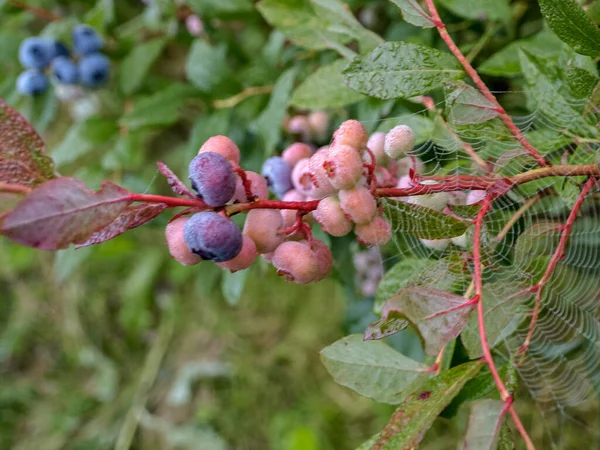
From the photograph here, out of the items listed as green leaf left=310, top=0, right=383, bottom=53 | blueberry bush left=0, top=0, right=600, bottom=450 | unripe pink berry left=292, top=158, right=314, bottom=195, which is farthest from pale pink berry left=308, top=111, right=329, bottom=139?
unripe pink berry left=292, top=158, right=314, bottom=195

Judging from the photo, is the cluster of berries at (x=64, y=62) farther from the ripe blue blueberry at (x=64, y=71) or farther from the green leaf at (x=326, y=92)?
the green leaf at (x=326, y=92)

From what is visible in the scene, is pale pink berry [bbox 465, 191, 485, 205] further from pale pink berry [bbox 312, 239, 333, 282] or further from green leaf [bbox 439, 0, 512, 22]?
green leaf [bbox 439, 0, 512, 22]

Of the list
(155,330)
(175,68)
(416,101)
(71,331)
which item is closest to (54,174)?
(416,101)

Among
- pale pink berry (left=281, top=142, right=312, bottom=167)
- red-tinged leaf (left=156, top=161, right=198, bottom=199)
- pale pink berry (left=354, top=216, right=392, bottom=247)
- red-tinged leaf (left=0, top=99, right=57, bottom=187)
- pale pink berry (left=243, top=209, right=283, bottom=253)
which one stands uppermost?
red-tinged leaf (left=0, top=99, right=57, bottom=187)

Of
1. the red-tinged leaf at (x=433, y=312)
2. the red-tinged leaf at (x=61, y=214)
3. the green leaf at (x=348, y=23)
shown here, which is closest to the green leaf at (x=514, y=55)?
the green leaf at (x=348, y=23)

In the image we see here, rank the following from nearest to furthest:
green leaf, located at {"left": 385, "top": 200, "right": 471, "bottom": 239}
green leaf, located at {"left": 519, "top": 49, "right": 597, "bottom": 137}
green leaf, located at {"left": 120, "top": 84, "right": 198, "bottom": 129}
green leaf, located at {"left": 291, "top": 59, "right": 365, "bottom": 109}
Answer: green leaf, located at {"left": 385, "top": 200, "right": 471, "bottom": 239}, green leaf, located at {"left": 519, "top": 49, "right": 597, "bottom": 137}, green leaf, located at {"left": 291, "top": 59, "right": 365, "bottom": 109}, green leaf, located at {"left": 120, "top": 84, "right": 198, "bottom": 129}

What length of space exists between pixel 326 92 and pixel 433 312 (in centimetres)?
35

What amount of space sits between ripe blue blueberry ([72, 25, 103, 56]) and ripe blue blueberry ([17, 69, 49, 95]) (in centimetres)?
7

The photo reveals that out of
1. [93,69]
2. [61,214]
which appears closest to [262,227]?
[61,214]

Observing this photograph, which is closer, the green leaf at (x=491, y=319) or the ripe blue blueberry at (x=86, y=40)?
the green leaf at (x=491, y=319)

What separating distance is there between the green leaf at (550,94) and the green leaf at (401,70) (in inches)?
4.8

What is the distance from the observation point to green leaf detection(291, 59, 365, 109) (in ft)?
2.17

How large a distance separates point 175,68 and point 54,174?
1197mm

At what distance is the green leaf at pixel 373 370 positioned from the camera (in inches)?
19.3
